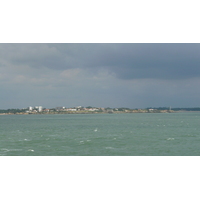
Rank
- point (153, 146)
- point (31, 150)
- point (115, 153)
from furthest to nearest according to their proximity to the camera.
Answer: point (153, 146) → point (31, 150) → point (115, 153)

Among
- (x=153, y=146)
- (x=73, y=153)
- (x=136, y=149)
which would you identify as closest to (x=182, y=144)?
(x=153, y=146)

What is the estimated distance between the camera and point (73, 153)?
94.2 ft

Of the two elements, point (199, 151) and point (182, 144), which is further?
point (182, 144)

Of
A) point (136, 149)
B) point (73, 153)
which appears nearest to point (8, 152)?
point (73, 153)

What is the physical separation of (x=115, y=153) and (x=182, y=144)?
1124 centimetres

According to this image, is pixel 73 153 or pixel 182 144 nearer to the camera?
pixel 73 153

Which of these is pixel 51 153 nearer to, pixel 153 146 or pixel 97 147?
pixel 97 147

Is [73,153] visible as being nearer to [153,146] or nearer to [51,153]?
[51,153]

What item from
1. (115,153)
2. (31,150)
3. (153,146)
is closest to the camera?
(115,153)

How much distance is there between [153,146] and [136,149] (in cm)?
325

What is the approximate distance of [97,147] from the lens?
3262 centimetres

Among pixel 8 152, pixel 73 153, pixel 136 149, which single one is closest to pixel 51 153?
pixel 73 153

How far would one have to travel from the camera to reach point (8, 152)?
30188mm

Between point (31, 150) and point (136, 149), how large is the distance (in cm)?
1208
